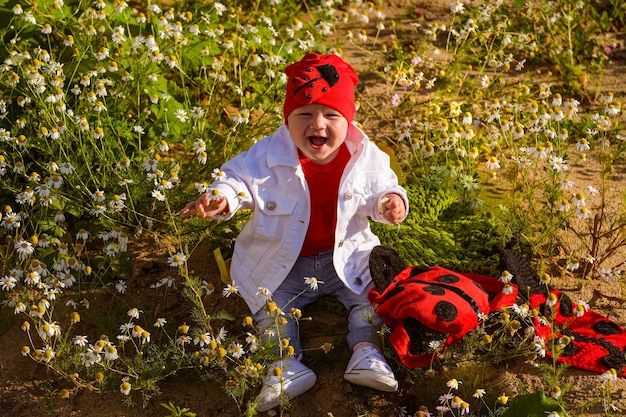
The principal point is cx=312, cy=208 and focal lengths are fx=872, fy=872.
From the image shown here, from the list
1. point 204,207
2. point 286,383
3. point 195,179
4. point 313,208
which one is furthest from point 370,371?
point 195,179

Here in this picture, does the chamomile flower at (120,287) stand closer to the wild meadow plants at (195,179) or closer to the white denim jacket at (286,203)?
the wild meadow plants at (195,179)

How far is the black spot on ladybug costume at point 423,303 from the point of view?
373cm

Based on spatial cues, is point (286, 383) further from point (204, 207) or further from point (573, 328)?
point (573, 328)

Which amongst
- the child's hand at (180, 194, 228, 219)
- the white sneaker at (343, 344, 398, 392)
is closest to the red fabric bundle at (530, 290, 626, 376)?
the white sneaker at (343, 344, 398, 392)

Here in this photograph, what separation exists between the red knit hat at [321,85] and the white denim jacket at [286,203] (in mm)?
204

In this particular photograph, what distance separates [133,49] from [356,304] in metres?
1.86

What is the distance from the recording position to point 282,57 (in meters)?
5.29

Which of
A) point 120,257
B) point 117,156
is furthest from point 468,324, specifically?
point 117,156

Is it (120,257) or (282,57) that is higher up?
(282,57)

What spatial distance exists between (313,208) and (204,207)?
0.57 meters

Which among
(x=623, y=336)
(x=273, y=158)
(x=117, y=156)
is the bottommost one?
(x=623, y=336)

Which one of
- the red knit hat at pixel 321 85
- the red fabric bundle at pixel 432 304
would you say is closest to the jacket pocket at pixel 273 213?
the red knit hat at pixel 321 85

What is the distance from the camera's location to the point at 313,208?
3.95 metres

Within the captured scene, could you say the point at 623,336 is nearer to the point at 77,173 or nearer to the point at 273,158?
the point at 273,158
